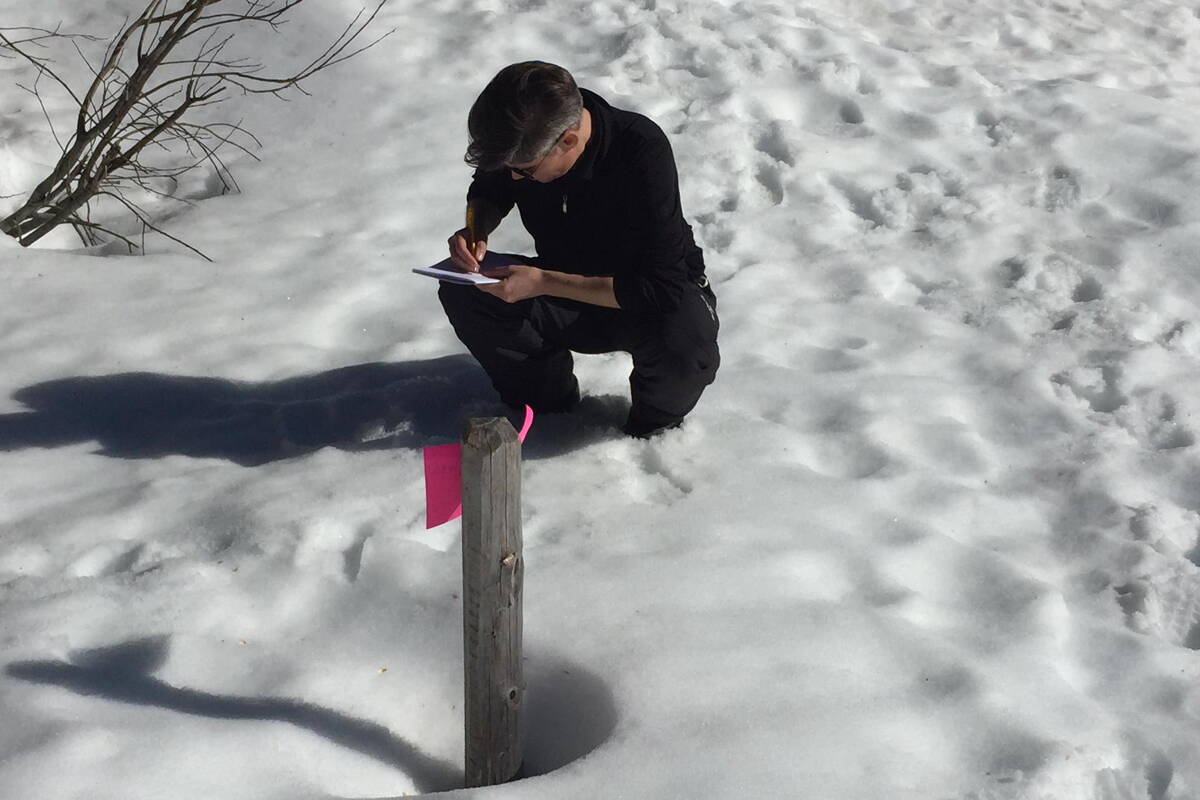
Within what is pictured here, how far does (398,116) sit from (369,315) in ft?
4.75

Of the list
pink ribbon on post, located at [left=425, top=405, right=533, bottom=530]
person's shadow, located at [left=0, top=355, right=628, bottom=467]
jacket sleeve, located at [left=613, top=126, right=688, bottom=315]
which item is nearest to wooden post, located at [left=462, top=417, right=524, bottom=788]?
pink ribbon on post, located at [left=425, top=405, right=533, bottom=530]

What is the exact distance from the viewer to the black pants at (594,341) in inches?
116

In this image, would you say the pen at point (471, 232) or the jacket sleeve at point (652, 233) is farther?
the pen at point (471, 232)

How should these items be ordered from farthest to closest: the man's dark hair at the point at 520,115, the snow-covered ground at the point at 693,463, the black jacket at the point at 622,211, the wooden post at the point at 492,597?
1. the black jacket at the point at 622,211
2. the man's dark hair at the point at 520,115
3. the snow-covered ground at the point at 693,463
4. the wooden post at the point at 492,597

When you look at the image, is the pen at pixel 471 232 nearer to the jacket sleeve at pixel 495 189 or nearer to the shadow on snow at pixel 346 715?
the jacket sleeve at pixel 495 189

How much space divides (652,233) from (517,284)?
1.21 feet

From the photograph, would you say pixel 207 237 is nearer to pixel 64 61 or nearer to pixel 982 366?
pixel 64 61

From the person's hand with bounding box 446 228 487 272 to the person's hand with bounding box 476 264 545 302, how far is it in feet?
0.33

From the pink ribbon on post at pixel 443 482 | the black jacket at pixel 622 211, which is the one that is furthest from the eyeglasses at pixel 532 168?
the pink ribbon on post at pixel 443 482

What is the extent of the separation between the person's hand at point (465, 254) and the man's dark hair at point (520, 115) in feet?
1.13

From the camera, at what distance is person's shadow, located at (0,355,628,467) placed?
321 cm

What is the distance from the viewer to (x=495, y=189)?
9.95 ft

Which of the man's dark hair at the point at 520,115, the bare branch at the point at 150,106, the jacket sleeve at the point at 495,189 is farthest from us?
the bare branch at the point at 150,106

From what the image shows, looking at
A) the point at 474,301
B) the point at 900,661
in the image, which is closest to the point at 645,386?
the point at 474,301
